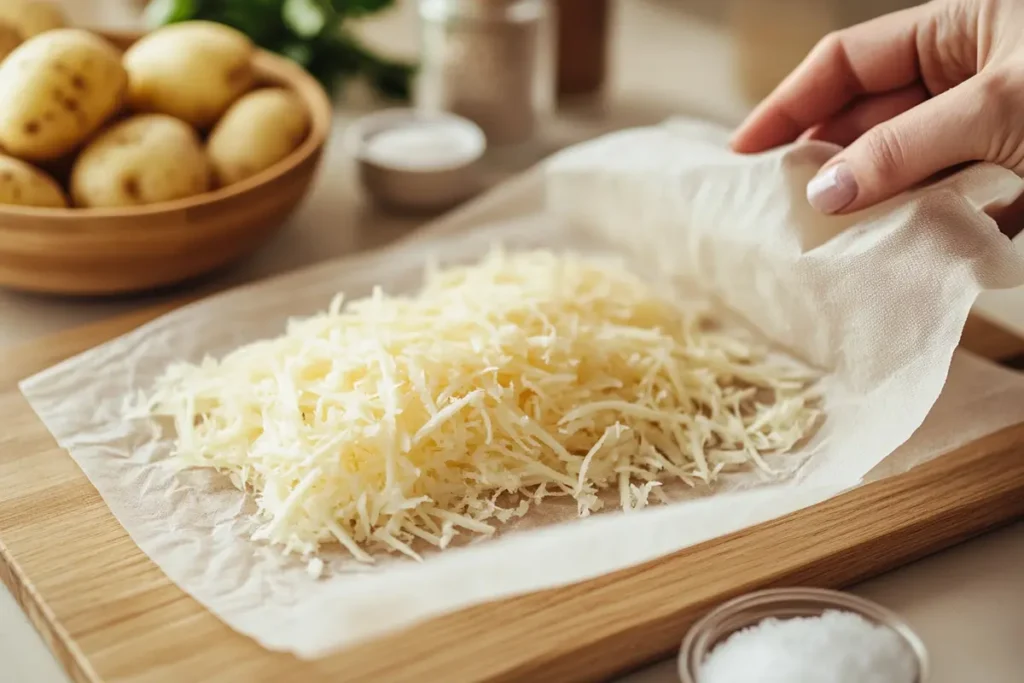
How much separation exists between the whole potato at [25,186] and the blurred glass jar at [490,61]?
0.66 meters

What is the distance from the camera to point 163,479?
1.05 m

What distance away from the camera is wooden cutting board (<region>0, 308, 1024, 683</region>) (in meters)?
0.85

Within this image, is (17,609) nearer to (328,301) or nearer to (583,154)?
(328,301)

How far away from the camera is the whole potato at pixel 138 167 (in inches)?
51.1

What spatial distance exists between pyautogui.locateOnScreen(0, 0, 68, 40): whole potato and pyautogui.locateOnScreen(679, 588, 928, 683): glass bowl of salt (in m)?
1.14

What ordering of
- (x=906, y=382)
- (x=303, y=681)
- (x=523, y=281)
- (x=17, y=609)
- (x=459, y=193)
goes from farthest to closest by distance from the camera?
(x=459, y=193), (x=523, y=281), (x=906, y=382), (x=17, y=609), (x=303, y=681)

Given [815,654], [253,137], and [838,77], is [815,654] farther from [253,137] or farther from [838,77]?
[253,137]

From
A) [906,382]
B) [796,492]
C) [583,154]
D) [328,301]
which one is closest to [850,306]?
[906,382]

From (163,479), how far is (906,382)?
697 mm

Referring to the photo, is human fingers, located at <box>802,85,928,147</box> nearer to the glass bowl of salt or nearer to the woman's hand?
the woman's hand

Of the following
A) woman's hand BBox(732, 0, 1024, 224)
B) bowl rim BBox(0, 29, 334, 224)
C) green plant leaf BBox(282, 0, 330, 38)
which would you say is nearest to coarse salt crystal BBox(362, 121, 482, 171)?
bowl rim BBox(0, 29, 334, 224)

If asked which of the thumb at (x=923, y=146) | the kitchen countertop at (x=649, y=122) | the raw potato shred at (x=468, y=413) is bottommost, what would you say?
the kitchen countertop at (x=649, y=122)

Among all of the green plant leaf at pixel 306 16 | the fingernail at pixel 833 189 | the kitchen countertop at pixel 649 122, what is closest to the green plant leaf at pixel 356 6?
the green plant leaf at pixel 306 16

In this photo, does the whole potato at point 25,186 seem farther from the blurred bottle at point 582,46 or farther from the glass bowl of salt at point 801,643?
the blurred bottle at point 582,46
